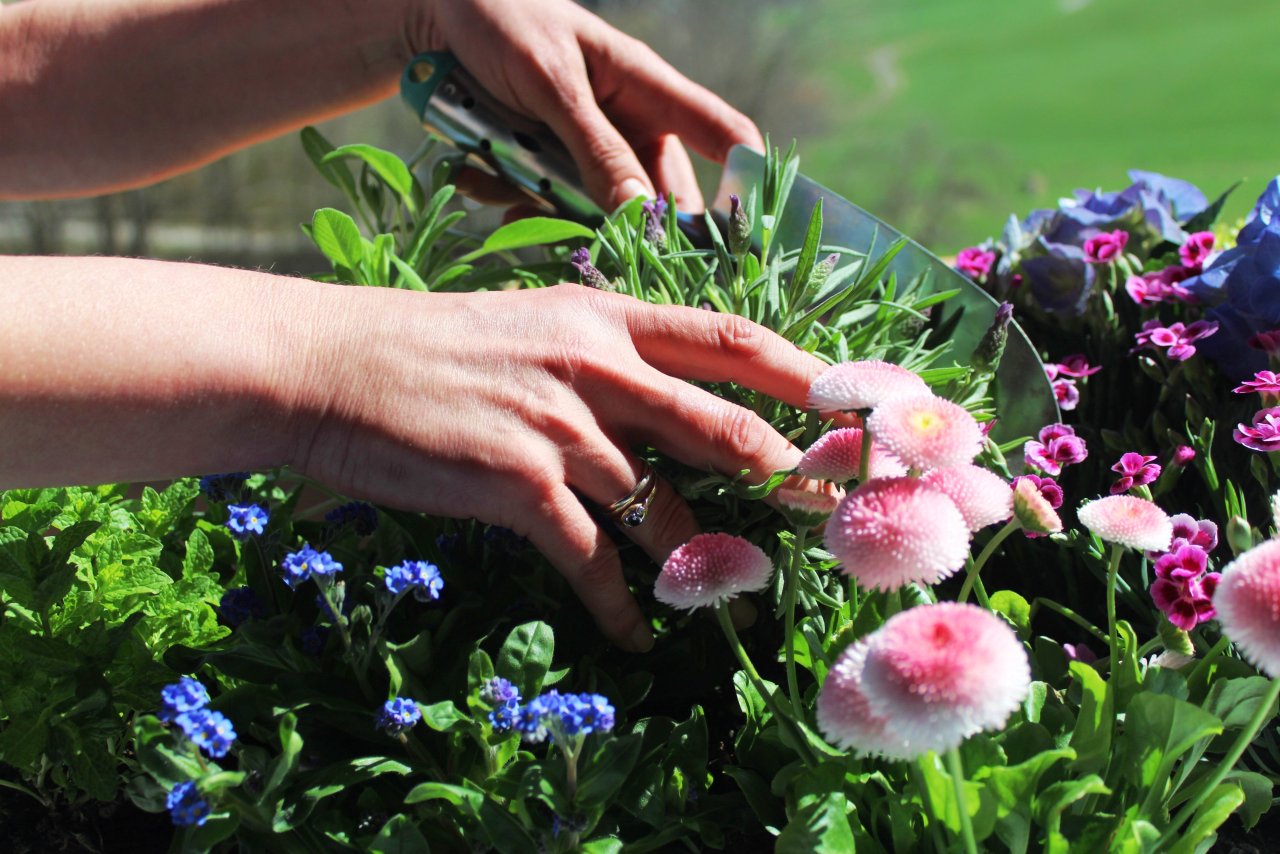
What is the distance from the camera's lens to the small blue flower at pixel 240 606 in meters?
0.88

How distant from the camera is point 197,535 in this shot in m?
0.96

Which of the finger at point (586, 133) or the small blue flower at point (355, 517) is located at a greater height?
the finger at point (586, 133)

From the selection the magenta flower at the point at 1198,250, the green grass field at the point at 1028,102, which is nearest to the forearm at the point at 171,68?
the magenta flower at the point at 1198,250

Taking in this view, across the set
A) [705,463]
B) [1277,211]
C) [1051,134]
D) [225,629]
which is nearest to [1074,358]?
[1277,211]

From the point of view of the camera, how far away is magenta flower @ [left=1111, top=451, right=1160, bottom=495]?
86 cm

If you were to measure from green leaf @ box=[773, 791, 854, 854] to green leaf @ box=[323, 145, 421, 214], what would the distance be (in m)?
0.84

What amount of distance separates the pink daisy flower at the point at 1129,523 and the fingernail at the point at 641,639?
0.36m

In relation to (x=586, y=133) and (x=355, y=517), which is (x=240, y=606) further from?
(x=586, y=133)

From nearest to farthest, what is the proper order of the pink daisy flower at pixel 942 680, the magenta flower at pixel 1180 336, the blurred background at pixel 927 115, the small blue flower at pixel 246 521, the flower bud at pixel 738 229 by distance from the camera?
the pink daisy flower at pixel 942 680 → the small blue flower at pixel 246 521 → the flower bud at pixel 738 229 → the magenta flower at pixel 1180 336 → the blurred background at pixel 927 115

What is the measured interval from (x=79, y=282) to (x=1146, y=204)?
1.22 m

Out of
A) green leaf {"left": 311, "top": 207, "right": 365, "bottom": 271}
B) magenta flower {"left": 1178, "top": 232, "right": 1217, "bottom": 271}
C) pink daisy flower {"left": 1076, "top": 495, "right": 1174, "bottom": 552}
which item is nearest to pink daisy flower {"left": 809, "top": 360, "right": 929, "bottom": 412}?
pink daisy flower {"left": 1076, "top": 495, "right": 1174, "bottom": 552}

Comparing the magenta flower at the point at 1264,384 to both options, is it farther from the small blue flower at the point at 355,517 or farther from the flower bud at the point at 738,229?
the small blue flower at the point at 355,517

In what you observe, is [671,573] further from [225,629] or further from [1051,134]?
[1051,134]

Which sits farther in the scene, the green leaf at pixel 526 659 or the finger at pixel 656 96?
the finger at pixel 656 96
